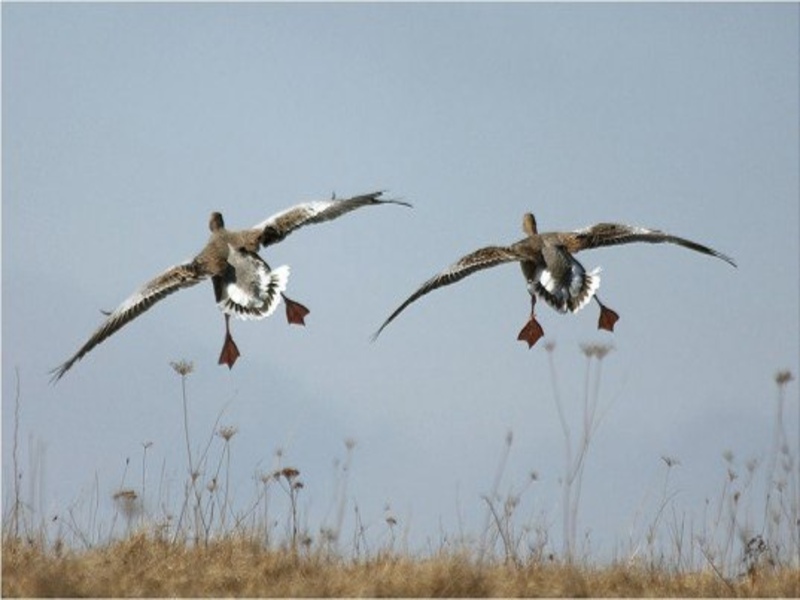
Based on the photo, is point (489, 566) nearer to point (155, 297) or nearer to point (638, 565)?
point (638, 565)

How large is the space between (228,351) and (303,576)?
85.4 inches

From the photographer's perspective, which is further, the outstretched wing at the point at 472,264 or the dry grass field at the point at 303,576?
the outstretched wing at the point at 472,264

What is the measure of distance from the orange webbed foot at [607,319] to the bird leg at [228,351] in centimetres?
327

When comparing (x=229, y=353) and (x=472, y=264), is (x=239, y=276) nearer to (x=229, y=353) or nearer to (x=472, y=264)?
(x=229, y=353)

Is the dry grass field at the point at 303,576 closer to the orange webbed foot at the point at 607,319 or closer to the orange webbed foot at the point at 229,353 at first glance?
the orange webbed foot at the point at 229,353

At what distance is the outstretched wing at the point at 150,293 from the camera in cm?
1081

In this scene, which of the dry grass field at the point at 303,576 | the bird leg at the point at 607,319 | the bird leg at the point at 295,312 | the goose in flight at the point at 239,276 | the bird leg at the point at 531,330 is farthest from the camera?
the bird leg at the point at 607,319

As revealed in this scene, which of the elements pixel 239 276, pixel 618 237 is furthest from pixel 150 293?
pixel 618 237

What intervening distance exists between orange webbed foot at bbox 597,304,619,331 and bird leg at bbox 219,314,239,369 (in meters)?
3.27

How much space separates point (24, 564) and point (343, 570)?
216cm

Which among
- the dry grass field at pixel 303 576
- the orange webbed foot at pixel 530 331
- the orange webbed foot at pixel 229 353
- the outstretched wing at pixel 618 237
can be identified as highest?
the outstretched wing at pixel 618 237

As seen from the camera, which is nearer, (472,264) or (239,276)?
(239,276)

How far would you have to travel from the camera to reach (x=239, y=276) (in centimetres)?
1065

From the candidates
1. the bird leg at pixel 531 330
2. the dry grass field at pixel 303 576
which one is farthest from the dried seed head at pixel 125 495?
the bird leg at pixel 531 330
